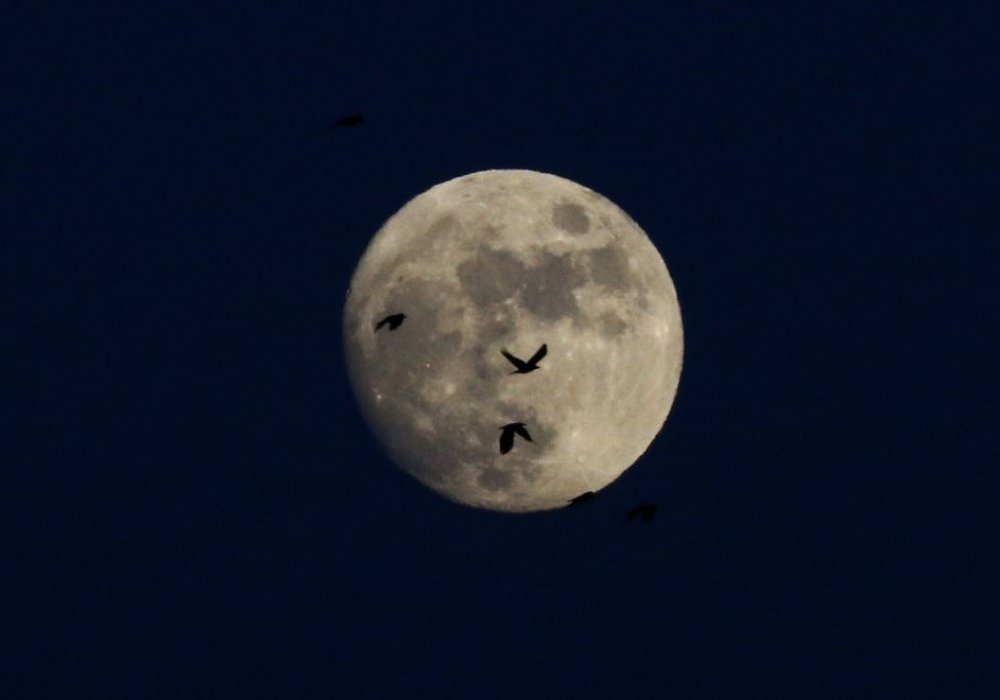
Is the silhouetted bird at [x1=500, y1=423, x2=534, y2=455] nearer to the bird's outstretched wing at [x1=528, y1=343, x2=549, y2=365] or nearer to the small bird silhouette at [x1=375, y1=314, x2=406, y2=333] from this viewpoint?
the bird's outstretched wing at [x1=528, y1=343, x2=549, y2=365]


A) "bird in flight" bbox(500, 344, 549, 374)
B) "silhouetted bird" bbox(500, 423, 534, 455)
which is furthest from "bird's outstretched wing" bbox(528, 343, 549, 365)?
"silhouetted bird" bbox(500, 423, 534, 455)

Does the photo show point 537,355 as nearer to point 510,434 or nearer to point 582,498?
point 510,434

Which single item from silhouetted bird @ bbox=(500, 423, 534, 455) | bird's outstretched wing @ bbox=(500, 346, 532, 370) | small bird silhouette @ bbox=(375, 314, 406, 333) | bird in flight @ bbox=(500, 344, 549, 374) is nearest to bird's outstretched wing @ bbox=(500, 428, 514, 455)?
silhouetted bird @ bbox=(500, 423, 534, 455)

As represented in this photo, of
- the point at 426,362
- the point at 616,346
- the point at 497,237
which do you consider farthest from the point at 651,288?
the point at 426,362

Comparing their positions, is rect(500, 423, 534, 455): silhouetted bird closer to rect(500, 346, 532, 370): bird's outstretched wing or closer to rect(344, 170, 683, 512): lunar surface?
rect(344, 170, 683, 512): lunar surface

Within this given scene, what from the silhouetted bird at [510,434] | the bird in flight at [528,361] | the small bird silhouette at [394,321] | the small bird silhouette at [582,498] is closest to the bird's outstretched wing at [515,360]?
the bird in flight at [528,361]

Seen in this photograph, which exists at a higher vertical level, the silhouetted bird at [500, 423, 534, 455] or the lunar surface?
the lunar surface

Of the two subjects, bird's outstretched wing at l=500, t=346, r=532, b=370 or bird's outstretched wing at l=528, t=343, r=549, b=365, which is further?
bird's outstretched wing at l=528, t=343, r=549, b=365

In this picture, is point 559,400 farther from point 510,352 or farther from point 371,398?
point 371,398
